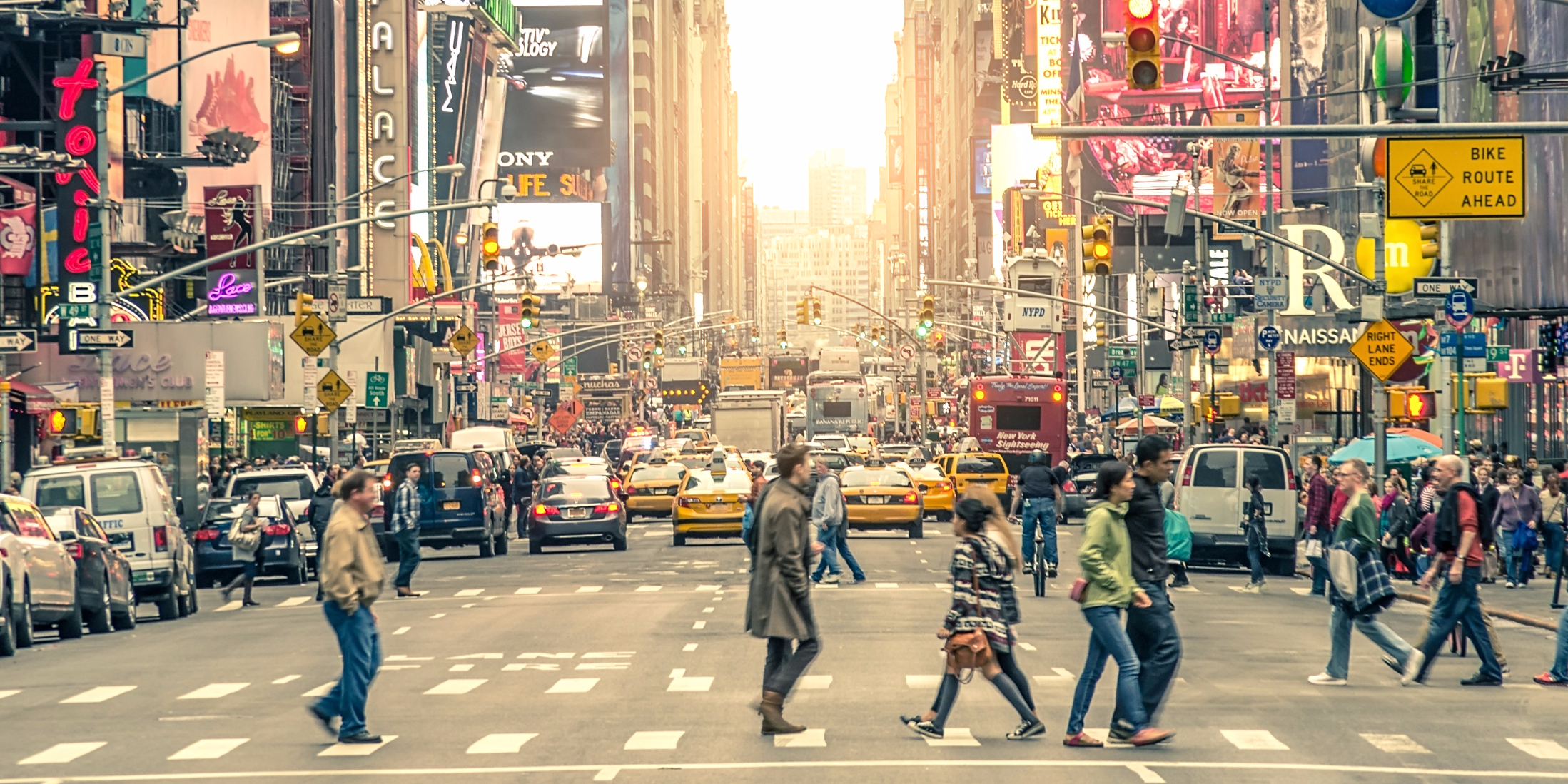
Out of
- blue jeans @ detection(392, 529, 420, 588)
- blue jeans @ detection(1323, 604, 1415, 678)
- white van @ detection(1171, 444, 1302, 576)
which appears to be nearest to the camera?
blue jeans @ detection(1323, 604, 1415, 678)

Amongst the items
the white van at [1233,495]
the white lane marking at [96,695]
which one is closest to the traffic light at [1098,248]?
the white van at [1233,495]

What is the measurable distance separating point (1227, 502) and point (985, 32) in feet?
501

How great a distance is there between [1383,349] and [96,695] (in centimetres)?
1892

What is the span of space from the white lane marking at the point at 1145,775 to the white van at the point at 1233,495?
19829 mm

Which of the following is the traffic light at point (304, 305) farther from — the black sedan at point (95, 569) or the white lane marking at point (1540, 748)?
the white lane marking at point (1540, 748)

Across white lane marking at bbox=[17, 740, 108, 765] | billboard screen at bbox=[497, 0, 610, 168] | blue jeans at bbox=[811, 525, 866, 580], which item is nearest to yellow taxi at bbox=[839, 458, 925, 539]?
blue jeans at bbox=[811, 525, 866, 580]

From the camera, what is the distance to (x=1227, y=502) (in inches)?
1212

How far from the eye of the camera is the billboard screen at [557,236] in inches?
5315

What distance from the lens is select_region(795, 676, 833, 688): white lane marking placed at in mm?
15469

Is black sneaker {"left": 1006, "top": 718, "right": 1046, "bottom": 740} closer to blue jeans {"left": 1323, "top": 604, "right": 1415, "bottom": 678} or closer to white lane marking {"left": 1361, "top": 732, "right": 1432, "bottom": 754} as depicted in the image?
white lane marking {"left": 1361, "top": 732, "right": 1432, "bottom": 754}

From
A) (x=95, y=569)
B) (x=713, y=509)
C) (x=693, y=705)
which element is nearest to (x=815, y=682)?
(x=693, y=705)

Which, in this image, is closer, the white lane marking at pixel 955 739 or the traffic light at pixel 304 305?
the white lane marking at pixel 955 739

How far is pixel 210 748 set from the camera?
12289 mm

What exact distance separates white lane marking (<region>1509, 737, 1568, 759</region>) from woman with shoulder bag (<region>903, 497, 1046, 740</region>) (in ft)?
9.18
